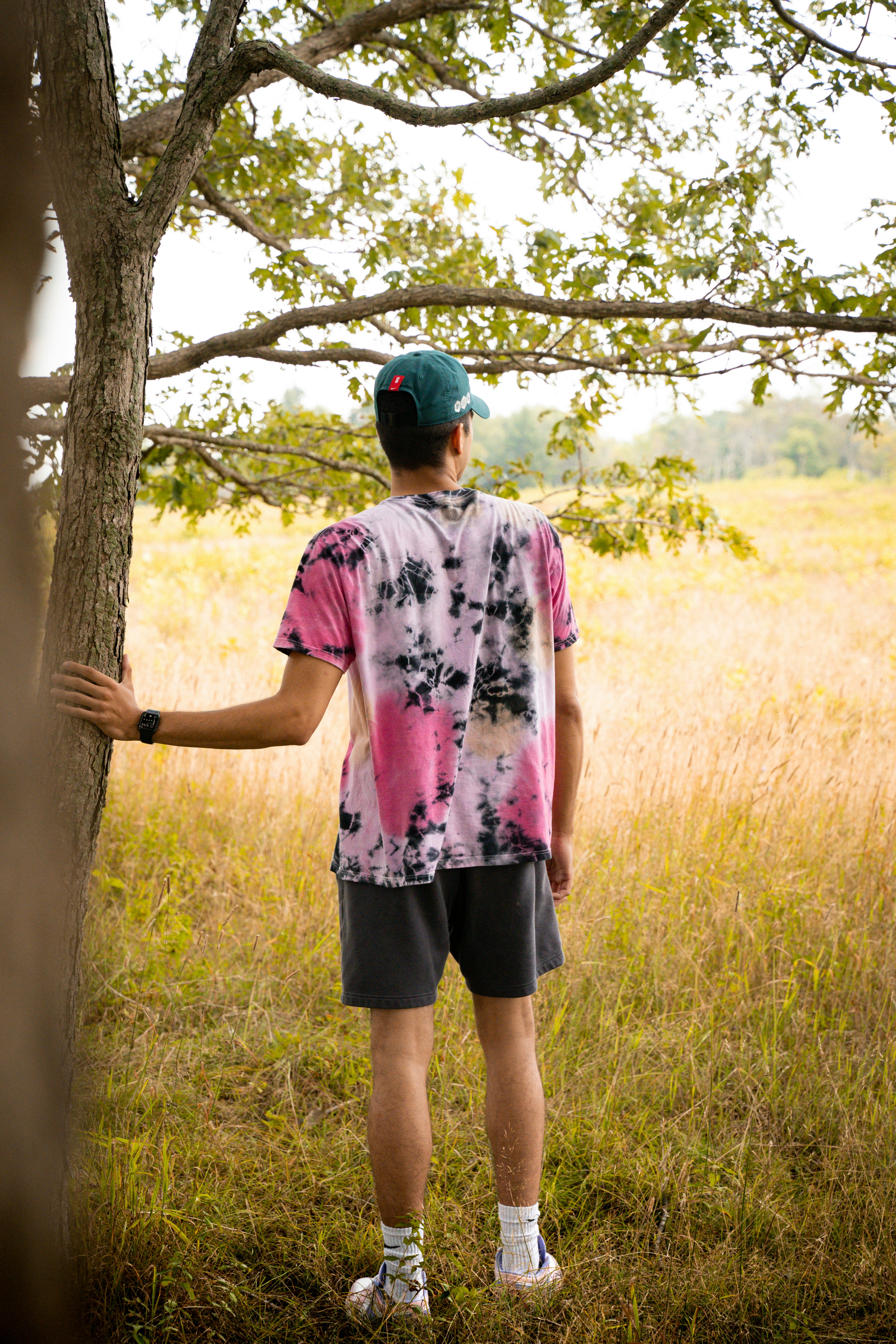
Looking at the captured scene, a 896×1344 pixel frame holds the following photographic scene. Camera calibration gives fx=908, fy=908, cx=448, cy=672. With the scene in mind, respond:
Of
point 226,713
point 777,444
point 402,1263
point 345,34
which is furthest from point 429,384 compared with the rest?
point 777,444

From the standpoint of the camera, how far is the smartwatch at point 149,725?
1.77m

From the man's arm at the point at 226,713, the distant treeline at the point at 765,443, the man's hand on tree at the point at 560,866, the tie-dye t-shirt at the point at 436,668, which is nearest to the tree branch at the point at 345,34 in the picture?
the tie-dye t-shirt at the point at 436,668

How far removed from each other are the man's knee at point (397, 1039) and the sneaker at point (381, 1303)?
0.44m

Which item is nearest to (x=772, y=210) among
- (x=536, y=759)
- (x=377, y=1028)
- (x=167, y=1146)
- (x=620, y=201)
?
(x=620, y=201)

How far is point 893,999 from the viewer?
3.15 metres

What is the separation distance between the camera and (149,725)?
5.84 ft

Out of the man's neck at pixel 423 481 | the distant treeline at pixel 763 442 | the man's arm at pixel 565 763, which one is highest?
the distant treeline at pixel 763 442

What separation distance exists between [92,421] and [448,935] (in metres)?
1.28

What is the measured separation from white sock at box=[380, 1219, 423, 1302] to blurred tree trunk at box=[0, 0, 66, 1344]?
2.27ft

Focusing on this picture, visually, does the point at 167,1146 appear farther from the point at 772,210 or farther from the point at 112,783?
the point at 772,210

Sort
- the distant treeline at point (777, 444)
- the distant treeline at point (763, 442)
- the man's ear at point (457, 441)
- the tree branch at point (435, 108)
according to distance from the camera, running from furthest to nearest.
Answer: the distant treeline at point (777, 444)
the distant treeline at point (763, 442)
the man's ear at point (457, 441)
the tree branch at point (435, 108)

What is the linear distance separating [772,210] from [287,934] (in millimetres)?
3204

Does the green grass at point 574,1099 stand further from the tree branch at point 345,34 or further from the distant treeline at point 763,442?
the distant treeline at point 763,442

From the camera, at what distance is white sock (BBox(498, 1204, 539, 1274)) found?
2021mm
